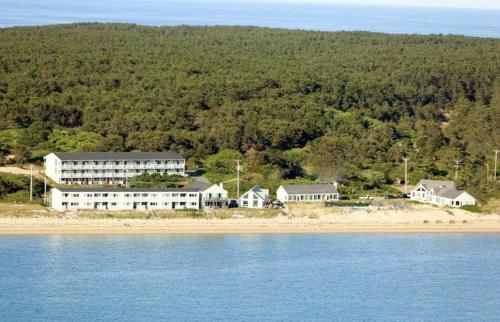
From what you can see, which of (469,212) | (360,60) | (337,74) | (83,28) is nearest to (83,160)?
(469,212)

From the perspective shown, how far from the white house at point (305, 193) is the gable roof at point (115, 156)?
17.7 feet

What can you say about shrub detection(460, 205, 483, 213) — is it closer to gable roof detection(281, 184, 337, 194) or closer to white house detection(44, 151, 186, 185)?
gable roof detection(281, 184, 337, 194)

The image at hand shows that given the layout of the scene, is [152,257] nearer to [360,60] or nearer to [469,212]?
[469,212]

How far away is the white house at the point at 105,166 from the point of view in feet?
157

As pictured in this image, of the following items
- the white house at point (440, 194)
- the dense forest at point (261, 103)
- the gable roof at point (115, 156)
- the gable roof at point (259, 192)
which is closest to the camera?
the gable roof at point (259, 192)

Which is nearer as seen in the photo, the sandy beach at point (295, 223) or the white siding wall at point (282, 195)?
the sandy beach at point (295, 223)

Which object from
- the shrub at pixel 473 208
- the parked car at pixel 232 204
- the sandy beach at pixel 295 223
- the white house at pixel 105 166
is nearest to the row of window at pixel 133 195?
the sandy beach at pixel 295 223

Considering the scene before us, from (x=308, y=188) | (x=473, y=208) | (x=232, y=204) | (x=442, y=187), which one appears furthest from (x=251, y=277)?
(x=442, y=187)

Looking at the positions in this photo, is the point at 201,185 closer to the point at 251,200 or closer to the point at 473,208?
the point at 251,200

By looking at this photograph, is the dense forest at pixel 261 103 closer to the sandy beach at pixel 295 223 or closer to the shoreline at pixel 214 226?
the sandy beach at pixel 295 223

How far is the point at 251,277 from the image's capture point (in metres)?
35.4

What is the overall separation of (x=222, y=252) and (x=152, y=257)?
254 centimetres

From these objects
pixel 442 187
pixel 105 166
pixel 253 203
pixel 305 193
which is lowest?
pixel 253 203

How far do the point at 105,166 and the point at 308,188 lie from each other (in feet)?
28.1
